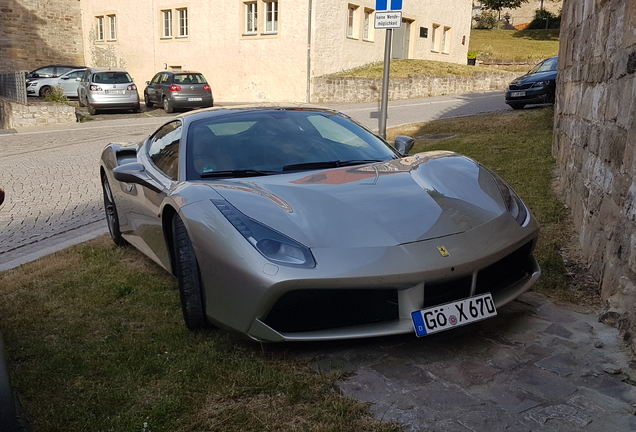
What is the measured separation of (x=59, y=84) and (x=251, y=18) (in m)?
8.46

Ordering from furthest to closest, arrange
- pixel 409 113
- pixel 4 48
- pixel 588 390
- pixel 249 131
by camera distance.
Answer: pixel 4 48
pixel 409 113
pixel 249 131
pixel 588 390

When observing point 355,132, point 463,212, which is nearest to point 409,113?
point 355,132

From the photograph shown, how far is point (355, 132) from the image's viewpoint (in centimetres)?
462

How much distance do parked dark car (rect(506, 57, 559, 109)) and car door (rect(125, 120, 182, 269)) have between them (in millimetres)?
13202

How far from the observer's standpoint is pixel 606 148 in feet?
14.3

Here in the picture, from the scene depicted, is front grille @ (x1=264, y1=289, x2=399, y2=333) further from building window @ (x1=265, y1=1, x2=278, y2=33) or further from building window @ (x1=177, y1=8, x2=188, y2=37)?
building window @ (x1=177, y1=8, x2=188, y2=37)

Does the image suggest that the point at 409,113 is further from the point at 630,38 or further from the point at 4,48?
the point at 4,48

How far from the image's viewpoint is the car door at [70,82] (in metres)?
26.1

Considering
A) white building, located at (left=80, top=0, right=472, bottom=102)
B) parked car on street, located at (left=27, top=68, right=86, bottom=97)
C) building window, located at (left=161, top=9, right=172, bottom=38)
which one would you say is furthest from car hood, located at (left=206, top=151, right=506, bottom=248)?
building window, located at (left=161, top=9, right=172, bottom=38)

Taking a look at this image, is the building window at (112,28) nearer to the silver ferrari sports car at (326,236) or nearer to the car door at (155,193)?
the car door at (155,193)

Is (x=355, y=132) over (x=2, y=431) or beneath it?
over

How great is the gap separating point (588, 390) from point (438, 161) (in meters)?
1.78

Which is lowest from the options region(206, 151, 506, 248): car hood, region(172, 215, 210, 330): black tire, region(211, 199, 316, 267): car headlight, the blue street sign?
region(172, 215, 210, 330): black tire

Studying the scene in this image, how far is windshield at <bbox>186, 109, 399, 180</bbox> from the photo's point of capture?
156 inches
